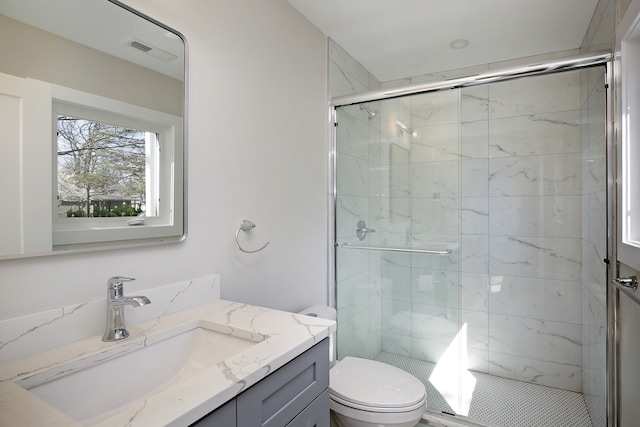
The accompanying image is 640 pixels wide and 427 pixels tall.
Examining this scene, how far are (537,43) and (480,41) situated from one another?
0.42 m

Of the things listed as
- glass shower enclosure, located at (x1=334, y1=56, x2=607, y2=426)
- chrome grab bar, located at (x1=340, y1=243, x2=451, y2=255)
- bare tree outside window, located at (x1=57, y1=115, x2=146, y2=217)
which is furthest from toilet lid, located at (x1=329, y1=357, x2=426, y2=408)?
bare tree outside window, located at (x1=57, y1=115, x2=146, y2=217)

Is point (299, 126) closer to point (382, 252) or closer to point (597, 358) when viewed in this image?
point (382, 252)

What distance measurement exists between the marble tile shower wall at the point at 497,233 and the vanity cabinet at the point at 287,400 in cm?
130

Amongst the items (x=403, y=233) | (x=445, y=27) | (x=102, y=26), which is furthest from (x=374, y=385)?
(x=445, y=27)

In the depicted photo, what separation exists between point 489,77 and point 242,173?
1442 millimetres

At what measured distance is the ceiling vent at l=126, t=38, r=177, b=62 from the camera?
119cm

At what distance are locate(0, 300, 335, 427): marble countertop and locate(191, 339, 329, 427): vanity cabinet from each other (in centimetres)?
3

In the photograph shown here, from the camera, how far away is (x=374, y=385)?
168 centimetres

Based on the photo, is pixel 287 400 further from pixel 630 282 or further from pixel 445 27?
pixel 445 27

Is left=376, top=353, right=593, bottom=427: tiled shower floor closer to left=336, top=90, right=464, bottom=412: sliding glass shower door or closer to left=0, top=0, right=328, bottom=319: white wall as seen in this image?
left=336, top=90, right=464, bottom=412: sliding glass shower door

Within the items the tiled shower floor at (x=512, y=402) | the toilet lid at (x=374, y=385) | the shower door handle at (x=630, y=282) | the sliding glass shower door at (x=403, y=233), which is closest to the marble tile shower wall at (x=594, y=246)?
the tiled shower floor at (x=512, y=402)

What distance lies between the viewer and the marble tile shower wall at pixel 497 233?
7.22ft

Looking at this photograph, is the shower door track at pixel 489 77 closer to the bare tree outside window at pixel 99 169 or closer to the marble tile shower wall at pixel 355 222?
the marble tile shower wall at pixel 355 222

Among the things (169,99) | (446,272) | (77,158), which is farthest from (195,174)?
(446,272)
